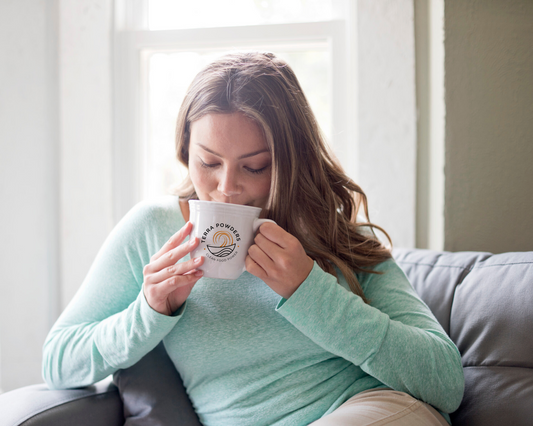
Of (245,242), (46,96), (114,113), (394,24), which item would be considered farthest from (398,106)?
(46,96)

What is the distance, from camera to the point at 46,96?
1635 mm

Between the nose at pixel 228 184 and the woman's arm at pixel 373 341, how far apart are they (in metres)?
0.23

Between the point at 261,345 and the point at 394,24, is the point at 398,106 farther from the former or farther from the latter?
the point at 261,345

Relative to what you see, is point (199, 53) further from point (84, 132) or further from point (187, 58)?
point (84, 132)

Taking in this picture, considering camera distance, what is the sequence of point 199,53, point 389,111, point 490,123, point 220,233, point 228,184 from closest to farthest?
point 220,233 < point 228,184 < point 490,123 < point 389,111 < point 199,53

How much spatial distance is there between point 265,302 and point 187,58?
126 centimetres

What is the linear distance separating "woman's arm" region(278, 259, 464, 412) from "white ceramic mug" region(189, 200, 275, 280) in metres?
0.15

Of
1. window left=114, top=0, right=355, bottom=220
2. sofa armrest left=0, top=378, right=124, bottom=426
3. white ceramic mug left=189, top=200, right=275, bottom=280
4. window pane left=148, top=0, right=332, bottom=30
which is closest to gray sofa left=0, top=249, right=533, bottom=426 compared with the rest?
sofa armrest left=0, top=378, right=124, bottom=426

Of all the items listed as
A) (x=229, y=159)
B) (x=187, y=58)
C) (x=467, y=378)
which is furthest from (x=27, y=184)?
(x=467, y=378)

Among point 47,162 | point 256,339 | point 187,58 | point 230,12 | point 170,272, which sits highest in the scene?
point 230,12

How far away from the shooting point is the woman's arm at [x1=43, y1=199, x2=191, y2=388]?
0.88 meters

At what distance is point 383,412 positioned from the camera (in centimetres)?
72

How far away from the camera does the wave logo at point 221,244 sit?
2.33ft

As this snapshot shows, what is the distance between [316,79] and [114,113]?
2.82 ft
